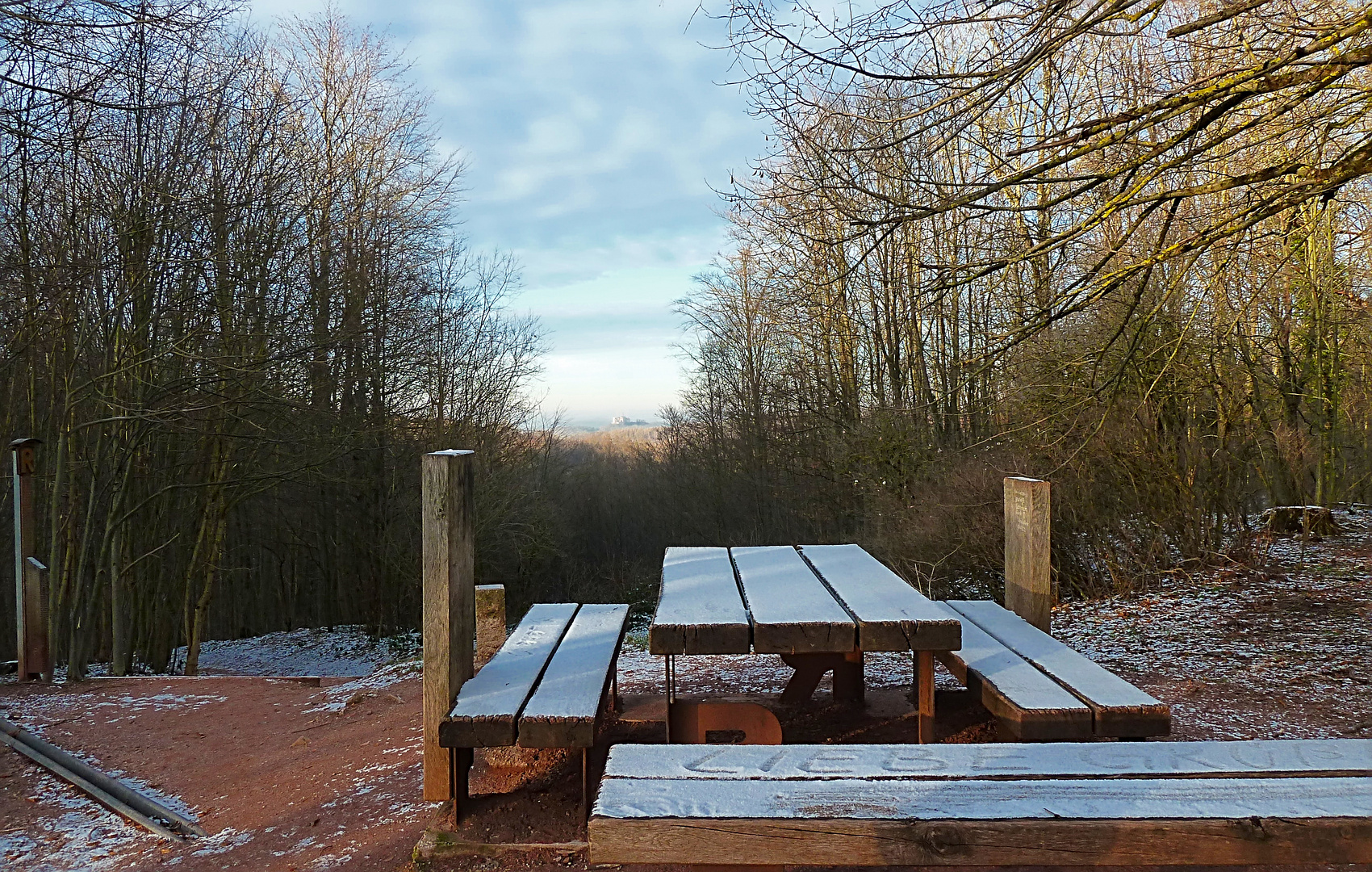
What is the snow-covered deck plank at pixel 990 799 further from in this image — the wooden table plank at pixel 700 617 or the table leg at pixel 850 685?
the table leg at pixel 850 685

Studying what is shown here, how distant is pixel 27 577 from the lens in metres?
6.71

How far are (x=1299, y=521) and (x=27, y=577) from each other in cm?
1355

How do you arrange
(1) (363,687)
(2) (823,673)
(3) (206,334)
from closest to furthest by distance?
(2) (823,673) → (1) (363,687) → (3) (206,334)

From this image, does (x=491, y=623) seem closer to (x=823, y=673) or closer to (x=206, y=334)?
(x=823, y=673)

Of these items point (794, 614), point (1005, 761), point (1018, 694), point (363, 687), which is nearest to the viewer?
point (1005, 761)

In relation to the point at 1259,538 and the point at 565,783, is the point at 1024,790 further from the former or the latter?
the point at 1259,538

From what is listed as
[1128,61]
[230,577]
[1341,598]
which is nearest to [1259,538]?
[1341,598]

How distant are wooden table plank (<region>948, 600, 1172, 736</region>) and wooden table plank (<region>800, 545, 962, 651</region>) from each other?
462 millimetres

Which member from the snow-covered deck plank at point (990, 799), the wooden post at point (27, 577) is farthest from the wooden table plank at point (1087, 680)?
the wooden post at point (27, 577)

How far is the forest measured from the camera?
16.5 feet

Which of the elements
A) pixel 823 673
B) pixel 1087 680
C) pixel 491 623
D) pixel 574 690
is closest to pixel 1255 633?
pixel 823 673

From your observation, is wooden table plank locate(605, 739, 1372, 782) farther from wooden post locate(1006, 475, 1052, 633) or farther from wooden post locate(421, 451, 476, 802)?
wooden post locate(1006, 475, 1052, 633)

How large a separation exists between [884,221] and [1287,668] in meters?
3.84

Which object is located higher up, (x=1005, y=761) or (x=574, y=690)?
(x=1005, y=761)
